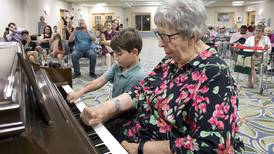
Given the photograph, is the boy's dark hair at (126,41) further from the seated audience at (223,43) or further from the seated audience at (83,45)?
the seated audience at (223,43)

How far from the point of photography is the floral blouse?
0.95 m

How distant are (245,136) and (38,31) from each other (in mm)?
10186

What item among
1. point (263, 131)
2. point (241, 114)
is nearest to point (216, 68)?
point (263, 131)

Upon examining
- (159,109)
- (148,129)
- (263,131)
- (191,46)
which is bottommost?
(263,131)

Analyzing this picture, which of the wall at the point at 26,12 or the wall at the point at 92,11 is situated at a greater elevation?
the wall at the point at 92,11

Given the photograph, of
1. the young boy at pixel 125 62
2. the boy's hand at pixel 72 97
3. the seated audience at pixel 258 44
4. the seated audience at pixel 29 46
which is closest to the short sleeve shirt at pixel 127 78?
the young boy at pixel 125 62

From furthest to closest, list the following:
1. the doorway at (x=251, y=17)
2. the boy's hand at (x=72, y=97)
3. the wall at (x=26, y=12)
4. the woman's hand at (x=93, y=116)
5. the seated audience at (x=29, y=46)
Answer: the doorway at (x=251, y=17)
the wall at (x=26, y=12)
the seated audience at (x=29, y=46)
the boy's hand at (x=72, y=97)
the woman's hand at (x=93, y=116)

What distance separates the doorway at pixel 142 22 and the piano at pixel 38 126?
22574 millimetres

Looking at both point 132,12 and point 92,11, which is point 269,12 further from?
point 92,11

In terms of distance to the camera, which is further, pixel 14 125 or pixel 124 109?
pixel 124 109

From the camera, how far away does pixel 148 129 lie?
1255 millimetres

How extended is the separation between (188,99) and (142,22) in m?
23.2

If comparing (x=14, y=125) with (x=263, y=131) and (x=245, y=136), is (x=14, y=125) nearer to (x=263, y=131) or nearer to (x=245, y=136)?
Answer: (x=245, y=136)

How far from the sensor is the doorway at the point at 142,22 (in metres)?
23.6
